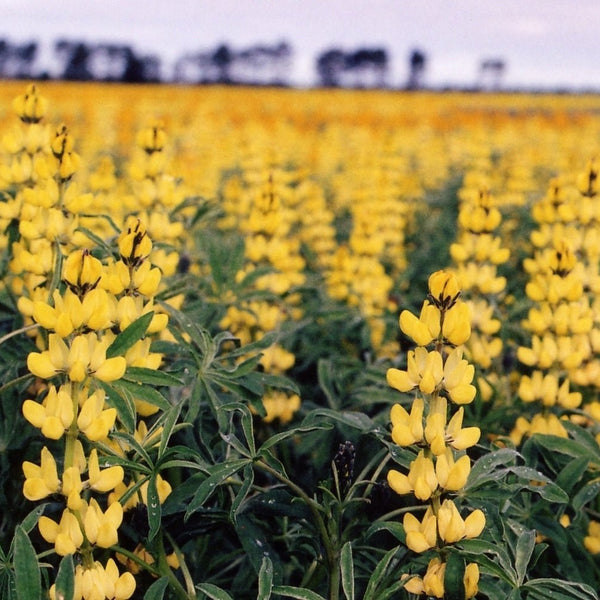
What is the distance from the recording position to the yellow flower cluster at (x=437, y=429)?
3.31ft

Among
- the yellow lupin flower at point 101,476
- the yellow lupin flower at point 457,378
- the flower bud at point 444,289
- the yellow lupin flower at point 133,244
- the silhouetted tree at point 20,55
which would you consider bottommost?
the yellow lupin flower at point 101,476

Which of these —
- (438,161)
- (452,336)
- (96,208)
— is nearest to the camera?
(452,336)

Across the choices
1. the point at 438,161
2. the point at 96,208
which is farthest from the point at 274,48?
the point at 96,208

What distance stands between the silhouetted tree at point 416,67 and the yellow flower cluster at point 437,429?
3840cm

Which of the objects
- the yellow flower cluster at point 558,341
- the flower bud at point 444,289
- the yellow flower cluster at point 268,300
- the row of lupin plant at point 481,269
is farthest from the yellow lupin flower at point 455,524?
the yellow flower cluster at point 268,300

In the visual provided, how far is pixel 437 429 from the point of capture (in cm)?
100

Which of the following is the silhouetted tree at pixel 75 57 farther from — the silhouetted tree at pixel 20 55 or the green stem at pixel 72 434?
the green stem at pixel 72 434

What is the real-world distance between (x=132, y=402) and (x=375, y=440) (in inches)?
21.4

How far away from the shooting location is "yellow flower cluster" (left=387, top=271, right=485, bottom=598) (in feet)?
3.31

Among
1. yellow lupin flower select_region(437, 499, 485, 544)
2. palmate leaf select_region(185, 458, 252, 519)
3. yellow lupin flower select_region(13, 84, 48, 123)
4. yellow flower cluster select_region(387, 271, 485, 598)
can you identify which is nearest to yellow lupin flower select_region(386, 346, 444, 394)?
yellow flower cluster select_region(387, 271, 485, 598)

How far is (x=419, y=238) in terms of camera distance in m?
4.79

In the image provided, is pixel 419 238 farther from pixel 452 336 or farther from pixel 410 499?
pixel 452 336

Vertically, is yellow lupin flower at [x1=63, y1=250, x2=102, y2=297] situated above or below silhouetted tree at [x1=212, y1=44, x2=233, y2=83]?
below

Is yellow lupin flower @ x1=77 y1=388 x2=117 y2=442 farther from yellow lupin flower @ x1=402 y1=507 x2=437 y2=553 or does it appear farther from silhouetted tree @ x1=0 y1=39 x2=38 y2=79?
silhouetted tree @ x1=0 y1=39 x2=38 y2=79
